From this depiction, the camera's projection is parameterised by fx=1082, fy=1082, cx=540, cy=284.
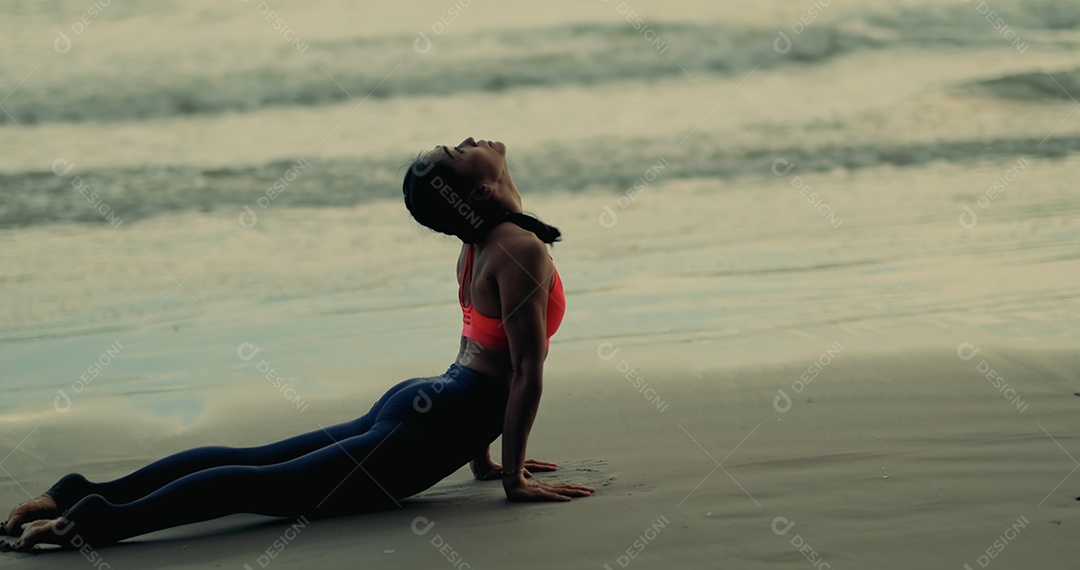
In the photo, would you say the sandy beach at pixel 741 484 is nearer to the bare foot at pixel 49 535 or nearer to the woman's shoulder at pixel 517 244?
the bare foot at pixel 49 535

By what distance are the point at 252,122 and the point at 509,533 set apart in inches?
521

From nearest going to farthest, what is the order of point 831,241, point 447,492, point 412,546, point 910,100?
1. point 412,546
2. point 447,492
3. point 831,241
4. point 910,100

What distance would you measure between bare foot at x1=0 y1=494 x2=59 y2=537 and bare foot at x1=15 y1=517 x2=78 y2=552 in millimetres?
198

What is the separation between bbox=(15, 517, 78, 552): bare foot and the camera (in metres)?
3.82

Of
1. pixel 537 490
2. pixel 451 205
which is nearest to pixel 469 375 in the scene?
pixel 537 490

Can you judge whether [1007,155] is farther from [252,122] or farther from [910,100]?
[252,122]

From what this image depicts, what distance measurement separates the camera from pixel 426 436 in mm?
4145

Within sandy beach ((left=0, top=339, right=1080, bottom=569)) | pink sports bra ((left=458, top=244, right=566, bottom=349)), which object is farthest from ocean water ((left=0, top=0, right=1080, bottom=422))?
pink sports bra ((left=458, top=244, right=566, bottom=349))

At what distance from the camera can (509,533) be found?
3650mm

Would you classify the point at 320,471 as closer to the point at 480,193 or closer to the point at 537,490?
the point at 537,490

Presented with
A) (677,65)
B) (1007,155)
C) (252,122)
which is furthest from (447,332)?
(677,65)

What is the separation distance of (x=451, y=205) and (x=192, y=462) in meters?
1.44

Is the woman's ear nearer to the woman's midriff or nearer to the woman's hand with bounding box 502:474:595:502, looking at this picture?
the woman's midriff

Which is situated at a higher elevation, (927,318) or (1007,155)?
(927,318)
